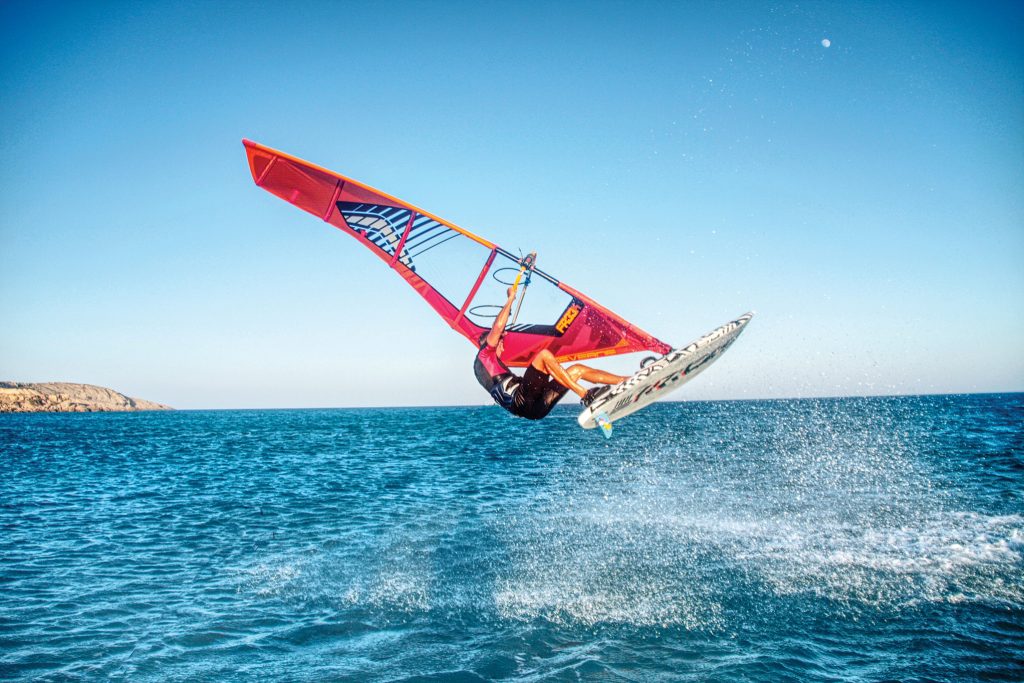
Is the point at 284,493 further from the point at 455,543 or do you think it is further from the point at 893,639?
the point at 893,639

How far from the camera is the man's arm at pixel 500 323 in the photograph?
23.1 feet

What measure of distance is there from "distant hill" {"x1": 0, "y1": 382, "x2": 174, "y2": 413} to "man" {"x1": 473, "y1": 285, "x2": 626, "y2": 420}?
133 metres

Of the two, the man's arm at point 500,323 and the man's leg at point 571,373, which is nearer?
the man's leg at point 571,373

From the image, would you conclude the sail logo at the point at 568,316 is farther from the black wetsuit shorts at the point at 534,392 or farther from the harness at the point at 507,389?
the harness at the point at 507,389

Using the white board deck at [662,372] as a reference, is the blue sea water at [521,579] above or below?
below

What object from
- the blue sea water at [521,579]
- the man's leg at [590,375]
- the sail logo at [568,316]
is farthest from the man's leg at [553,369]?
the blue sea water at [521,579]

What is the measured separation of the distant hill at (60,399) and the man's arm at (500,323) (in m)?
133

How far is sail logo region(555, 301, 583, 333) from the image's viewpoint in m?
7.35

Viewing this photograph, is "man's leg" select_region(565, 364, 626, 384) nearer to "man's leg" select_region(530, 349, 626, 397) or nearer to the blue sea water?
"man's leg" select_region(530, 349, 626, 397)

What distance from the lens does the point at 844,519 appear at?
13.2 metres

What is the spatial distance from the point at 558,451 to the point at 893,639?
→ 24.2m

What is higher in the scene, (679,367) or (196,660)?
(679,367)

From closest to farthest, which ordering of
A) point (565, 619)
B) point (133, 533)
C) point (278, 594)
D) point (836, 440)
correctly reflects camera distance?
point (565, 619), point (278, 594), point (133, 533), point (836, 440)

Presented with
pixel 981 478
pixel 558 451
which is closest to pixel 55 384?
pixel 558 451
